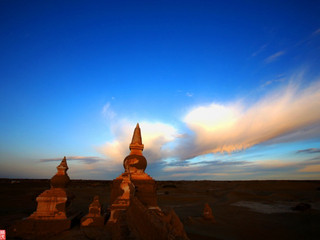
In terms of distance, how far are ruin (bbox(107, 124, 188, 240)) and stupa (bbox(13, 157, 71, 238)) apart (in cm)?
185

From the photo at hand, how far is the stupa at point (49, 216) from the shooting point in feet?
23.5

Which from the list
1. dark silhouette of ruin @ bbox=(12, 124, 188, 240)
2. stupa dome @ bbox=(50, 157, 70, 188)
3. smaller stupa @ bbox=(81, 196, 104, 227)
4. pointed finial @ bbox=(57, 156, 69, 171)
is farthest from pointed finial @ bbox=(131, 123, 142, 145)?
smaller stupa @ bbox=(81, 196, 104, 227)

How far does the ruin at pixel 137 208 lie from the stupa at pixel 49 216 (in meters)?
1.85

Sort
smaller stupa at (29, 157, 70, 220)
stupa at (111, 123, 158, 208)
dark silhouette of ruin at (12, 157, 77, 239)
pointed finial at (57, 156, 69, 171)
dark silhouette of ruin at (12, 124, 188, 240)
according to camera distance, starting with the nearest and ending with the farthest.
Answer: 1. dark silhouette of ruin at (12, 124, 188, 240)
2. dark silhouette of ruin at (12, 157, 77, 239)
3. smaller stupa at (29, 157, 70, 220)
4. pointed finial at (57, 156, 69, 171)
5. stupa at (111, 123, 158, 208)

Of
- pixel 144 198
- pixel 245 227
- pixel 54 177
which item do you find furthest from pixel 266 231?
pixel 54 177

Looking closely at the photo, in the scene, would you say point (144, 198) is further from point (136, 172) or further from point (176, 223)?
point (176, 223)

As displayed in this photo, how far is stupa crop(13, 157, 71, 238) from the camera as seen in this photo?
23.5 ft

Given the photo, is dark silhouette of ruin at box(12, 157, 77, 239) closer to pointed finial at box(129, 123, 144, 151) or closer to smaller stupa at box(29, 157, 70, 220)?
smaller stupa at box(29, 157, 70, 220)

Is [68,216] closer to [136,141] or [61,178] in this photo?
[61,178]

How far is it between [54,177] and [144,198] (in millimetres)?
4129

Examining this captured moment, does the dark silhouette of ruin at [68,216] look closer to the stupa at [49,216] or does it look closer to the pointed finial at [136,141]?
the stupa at [49,216]

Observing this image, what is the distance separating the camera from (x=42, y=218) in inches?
290

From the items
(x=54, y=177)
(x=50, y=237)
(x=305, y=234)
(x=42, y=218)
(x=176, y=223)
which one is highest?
(x=54, y=177)

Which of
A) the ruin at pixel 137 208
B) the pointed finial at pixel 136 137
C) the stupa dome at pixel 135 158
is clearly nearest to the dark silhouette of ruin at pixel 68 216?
the ruin at pixel 137 208
